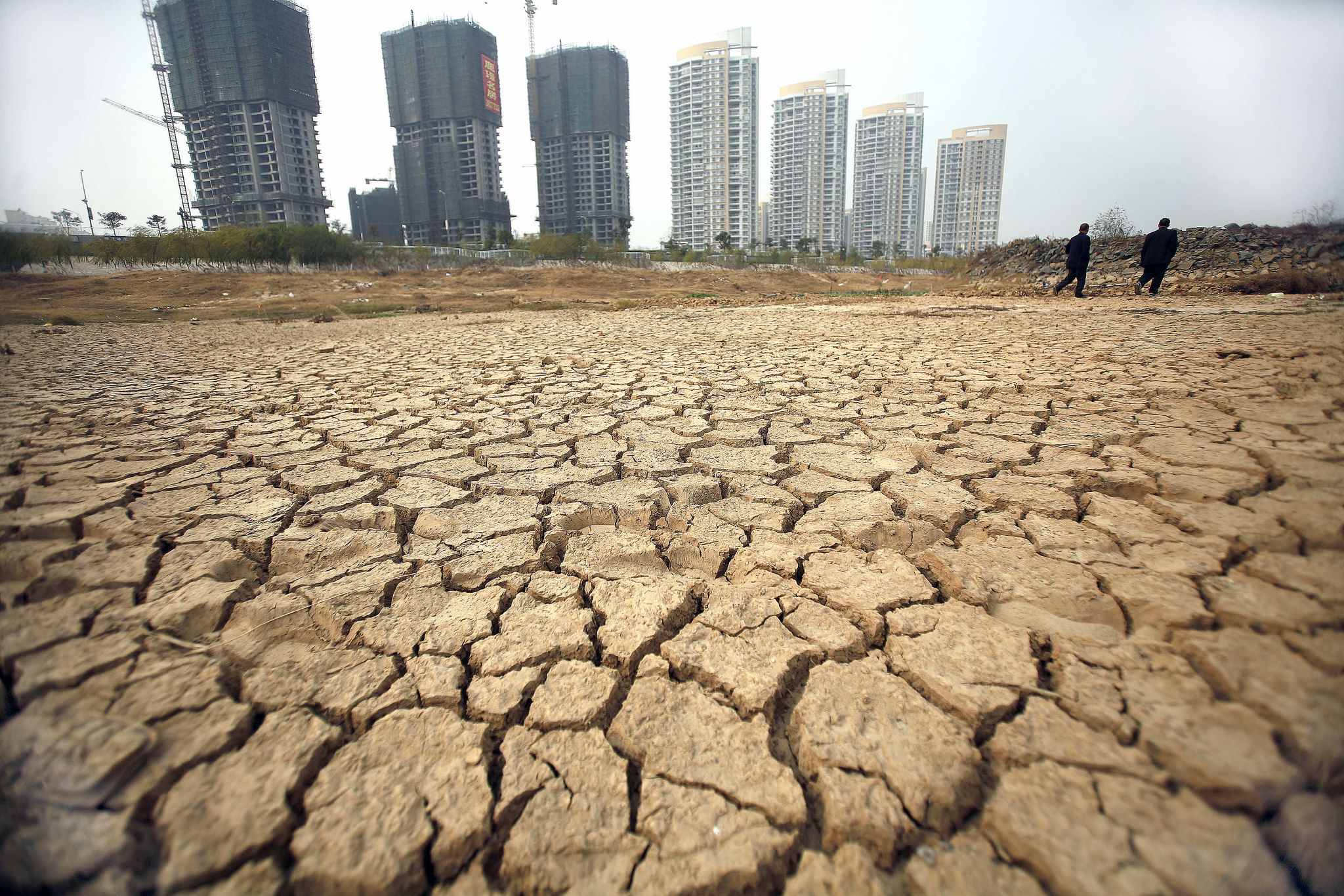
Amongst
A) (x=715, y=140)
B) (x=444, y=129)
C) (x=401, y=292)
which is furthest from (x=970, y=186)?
(x=401, y=292)

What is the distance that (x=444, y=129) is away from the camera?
55562 mm

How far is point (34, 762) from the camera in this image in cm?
90

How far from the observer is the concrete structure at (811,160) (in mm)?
56750

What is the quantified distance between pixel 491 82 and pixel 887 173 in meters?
41.3

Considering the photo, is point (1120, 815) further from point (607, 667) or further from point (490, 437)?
point (490, 437)

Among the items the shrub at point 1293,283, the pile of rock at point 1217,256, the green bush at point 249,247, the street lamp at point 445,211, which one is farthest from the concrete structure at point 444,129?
the shrub at point 1293,283

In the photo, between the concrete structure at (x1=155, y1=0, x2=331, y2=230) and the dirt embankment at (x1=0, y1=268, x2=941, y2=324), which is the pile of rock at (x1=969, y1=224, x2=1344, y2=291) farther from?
the concrete structure at (x1=155, y1=0, x2=331, y2=230)

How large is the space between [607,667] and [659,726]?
0.20 metres

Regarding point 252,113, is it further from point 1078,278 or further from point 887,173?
point 887,173

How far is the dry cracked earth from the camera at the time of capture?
83cm

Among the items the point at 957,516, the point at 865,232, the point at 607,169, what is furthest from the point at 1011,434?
the point at 865,232

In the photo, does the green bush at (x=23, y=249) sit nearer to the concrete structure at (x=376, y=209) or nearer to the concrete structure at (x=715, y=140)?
the concrete structure at (x=715, y=140)

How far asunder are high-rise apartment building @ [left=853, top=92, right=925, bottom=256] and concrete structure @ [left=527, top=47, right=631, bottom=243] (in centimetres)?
2517

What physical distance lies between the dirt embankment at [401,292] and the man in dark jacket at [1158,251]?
4.82 meters
